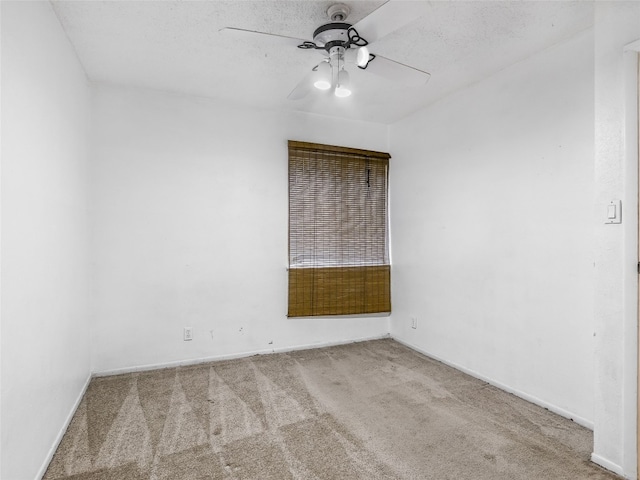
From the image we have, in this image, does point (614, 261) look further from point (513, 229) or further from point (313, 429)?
point (313, 429)

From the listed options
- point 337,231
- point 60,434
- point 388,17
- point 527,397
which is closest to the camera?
point 388,17

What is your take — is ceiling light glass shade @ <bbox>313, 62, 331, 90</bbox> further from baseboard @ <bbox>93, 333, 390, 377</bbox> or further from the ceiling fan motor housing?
baseboard @ <bbox>93, 333, 390, 377</bbox>

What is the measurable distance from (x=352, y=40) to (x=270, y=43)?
28.2 inches

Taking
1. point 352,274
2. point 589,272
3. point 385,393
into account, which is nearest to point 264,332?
point 352,274

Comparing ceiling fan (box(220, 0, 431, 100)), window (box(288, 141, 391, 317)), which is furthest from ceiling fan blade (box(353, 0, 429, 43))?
window (box(288, 141, 391, 317))

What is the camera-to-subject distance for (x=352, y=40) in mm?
2043

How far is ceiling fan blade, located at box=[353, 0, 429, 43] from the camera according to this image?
1.59 meters

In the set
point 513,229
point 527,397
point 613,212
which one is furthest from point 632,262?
point 527,397

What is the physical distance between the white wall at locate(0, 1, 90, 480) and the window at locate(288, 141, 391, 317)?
2.00 meters

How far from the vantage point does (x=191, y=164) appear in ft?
11.4

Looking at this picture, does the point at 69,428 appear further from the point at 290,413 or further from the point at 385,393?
the point at 385,393

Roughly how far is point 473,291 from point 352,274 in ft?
4.44

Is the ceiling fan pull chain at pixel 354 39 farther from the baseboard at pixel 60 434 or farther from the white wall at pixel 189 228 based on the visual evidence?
the baseboard at pixel 60 434

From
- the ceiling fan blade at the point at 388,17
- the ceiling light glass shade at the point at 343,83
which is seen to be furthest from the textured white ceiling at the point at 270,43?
the ceiling light glass shade at the point at 343,83
